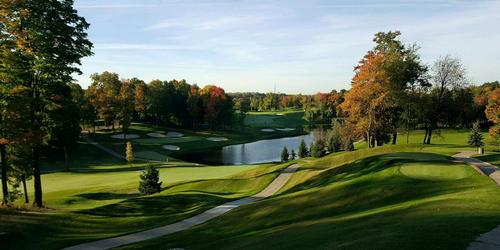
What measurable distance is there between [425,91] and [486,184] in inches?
1289

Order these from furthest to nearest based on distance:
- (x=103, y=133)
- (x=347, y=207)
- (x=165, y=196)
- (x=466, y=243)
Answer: (x=103, y=133) → (x=165, y=196) → (x=347, y=207) → (x=466, y=243)

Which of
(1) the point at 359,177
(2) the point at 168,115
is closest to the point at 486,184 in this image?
(1) the point at 359,177

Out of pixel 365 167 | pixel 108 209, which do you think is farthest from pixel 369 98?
pixel 108 209

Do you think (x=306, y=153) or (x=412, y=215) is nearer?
(x=412, y=215)

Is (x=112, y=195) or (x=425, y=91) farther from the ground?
(x=425, y=91)

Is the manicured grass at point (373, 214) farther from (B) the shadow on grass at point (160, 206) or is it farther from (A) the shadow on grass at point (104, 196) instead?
(A) the shadow on grass at point (104, 196)

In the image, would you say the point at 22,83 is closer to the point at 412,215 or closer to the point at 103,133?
the point at 412,215

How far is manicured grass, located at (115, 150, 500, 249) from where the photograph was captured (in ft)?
38.8

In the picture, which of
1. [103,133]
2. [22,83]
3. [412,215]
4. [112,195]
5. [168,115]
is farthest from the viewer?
[168,115]

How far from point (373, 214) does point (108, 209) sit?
18.3m

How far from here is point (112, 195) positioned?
3444cm

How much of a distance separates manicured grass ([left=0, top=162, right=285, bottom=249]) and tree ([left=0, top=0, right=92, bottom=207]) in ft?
14.0

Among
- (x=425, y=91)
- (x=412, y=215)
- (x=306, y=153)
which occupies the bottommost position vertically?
(x=306, y=153)

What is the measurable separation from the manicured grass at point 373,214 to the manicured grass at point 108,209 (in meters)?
4.66
